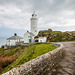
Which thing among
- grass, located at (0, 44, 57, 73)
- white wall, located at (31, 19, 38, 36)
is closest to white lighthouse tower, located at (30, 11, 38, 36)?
white wall, located at (31, 19, 38, 36)

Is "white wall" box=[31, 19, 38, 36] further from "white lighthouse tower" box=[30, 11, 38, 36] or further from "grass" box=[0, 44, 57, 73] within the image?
"grass" box=[0, 44, 57, 73]

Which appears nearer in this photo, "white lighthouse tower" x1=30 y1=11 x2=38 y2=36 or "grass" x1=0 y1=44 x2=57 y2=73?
"grass" x1=0 y1=44 x2=57 y2=73

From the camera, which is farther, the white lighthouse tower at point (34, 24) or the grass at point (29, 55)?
the white lighthouse tower at point (34, 24)

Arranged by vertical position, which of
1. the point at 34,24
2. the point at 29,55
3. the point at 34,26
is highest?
the point at 34,24

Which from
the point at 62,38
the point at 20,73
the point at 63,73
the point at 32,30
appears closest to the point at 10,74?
the point at 20,73

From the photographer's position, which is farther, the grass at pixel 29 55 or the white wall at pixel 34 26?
the white wall at pixel 34 26

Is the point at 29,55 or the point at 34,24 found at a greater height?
the point at 34,24

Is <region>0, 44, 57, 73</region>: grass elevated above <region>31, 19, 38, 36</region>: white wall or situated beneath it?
situated beneath

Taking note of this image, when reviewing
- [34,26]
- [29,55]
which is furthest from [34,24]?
[29,55]

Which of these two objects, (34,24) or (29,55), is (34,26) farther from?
(29,55)

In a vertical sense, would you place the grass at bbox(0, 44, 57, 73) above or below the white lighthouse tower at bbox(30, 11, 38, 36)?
below

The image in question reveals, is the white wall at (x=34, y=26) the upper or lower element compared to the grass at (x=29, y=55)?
upper

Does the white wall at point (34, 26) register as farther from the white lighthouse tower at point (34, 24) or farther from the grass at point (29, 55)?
the grass at point (29, 55)

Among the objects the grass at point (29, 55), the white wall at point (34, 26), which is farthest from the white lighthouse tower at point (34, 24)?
the grass at point (29, 55)
